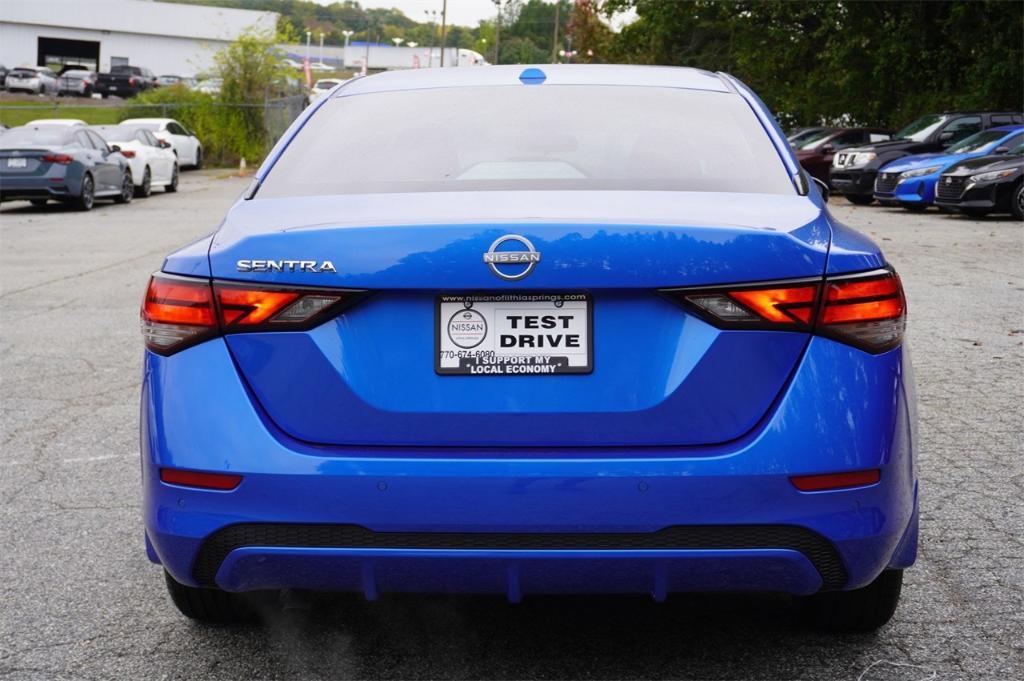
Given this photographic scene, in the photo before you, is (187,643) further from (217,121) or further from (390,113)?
(217,121)

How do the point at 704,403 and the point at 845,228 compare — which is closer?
the point at 704,403

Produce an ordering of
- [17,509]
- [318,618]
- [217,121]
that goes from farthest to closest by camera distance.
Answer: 1. [217,121]
2. [17,509]
3. [318,618]

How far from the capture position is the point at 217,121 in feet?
142

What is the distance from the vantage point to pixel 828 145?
33594mm

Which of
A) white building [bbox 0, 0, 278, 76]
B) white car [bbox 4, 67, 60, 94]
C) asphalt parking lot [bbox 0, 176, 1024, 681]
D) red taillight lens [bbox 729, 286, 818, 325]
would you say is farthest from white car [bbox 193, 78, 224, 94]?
white building [bbox 0, 0, 278, 76]

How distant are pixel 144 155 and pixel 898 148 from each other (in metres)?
15.5

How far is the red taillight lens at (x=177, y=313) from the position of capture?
10.7 ft

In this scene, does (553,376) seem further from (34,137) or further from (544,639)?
(34,137)

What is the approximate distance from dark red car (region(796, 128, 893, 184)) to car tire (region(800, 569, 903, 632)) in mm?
29766

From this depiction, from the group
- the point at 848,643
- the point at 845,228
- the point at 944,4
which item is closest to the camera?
the point at 845,228

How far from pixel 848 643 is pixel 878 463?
87 cm

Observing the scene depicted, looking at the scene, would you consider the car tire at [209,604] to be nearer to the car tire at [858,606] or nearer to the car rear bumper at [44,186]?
the car tire at [858,606]

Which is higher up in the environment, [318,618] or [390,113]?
[390,113]

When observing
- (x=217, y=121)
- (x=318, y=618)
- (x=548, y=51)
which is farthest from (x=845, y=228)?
(x=548, y=51)
